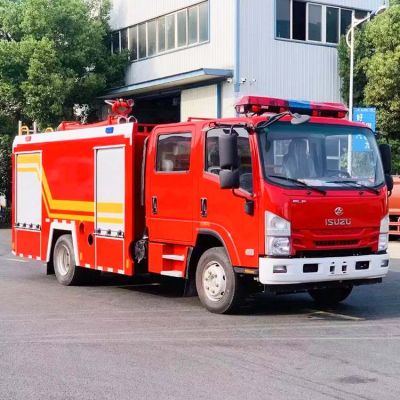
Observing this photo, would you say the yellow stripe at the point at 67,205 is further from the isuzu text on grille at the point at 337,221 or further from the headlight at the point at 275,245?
the isuzu text on grille at the point at 337,221

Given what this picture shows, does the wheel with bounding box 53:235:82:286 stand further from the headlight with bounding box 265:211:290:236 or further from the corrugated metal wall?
the corrugated metal wall

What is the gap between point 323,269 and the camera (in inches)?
359

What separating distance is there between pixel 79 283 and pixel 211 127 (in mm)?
4468

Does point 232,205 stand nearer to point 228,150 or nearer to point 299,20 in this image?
point 228,150

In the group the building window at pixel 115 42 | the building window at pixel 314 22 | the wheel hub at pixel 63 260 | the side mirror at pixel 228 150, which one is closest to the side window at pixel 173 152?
the side mirror at pixel 228 150

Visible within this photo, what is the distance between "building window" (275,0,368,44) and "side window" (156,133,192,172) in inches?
763

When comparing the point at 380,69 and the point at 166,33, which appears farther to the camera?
the point at 166,33

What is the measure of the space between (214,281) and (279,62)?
20.3m

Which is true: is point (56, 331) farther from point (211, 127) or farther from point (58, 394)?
point (211, 127)

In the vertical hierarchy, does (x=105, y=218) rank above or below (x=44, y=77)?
below

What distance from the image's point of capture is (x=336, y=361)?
7.18 m

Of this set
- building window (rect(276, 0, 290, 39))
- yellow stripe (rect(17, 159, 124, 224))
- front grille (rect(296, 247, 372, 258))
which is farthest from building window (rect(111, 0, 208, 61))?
front grille (rect(296, 247, 372, 258))

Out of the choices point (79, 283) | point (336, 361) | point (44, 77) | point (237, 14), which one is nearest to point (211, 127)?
point (336, 361)

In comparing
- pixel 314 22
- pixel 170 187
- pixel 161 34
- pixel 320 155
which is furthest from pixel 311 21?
pixel 320 155
